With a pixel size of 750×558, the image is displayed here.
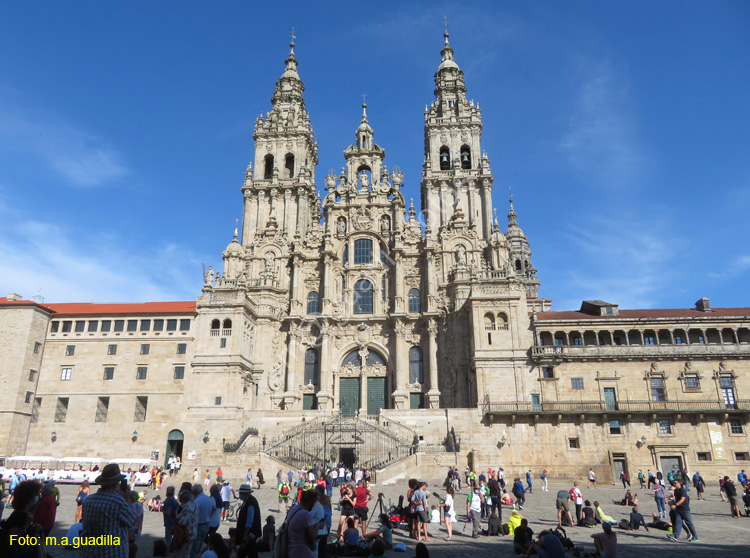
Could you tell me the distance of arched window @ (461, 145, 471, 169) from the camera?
179ft

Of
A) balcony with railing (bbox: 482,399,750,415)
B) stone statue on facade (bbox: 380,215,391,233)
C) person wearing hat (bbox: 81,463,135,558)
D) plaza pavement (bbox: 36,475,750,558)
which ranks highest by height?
stone statue on facade (bbox: 380,215,391,233)

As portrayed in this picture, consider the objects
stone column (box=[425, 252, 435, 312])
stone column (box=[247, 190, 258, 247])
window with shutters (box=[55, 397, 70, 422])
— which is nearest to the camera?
window with shutters (box=[55, 397, 70, 422])

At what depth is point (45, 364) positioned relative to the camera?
44.7 meters

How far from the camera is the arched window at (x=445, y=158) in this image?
54981 millimetres

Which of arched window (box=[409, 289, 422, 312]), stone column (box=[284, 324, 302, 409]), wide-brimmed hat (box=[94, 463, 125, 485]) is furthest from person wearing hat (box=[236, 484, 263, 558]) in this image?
arched window (box=[409, 289, 422, 312])

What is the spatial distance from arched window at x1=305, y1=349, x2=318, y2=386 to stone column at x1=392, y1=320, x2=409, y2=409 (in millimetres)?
7085

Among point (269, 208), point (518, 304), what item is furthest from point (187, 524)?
point (269, 208)

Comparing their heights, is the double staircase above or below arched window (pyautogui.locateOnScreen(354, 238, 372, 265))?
below

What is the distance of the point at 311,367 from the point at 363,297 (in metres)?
7.88

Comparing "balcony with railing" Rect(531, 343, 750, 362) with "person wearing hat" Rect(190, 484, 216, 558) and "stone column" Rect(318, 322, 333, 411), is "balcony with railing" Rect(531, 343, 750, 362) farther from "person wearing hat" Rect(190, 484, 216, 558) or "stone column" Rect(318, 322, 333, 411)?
"person wearing hat" Rect(190, 484, 216, 558)

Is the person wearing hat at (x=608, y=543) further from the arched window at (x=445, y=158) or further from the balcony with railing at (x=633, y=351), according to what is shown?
the arched window at (x=445, y=158)

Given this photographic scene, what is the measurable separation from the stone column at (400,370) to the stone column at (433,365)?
2110mm

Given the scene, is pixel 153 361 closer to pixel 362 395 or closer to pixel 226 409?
pixel 226 409

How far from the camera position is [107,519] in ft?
21.7
